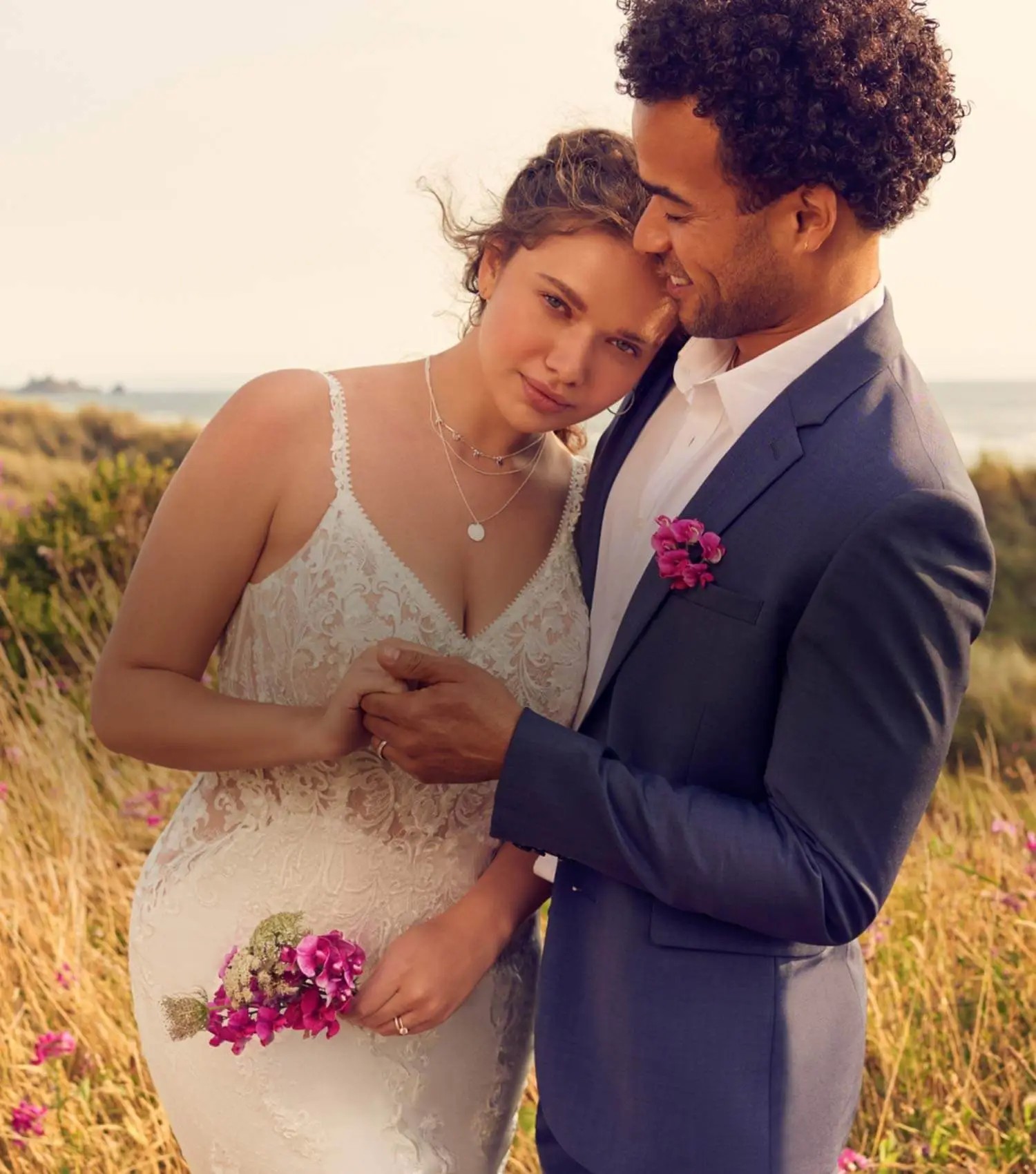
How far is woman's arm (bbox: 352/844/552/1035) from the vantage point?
226 centimetres

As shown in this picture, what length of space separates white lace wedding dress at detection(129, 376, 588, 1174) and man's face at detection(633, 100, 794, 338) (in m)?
0.67

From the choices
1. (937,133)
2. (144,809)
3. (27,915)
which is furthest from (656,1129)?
(144,809)

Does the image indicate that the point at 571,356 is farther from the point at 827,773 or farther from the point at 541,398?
the point at 827,773

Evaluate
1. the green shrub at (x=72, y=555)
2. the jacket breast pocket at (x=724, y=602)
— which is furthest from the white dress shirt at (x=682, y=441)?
the green shrub at (x=72, y=555)

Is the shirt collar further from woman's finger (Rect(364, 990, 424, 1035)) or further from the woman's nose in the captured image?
woman's finger (Rect(364, 990, 424, 1035))

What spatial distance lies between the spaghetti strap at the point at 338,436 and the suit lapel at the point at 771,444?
60 cm

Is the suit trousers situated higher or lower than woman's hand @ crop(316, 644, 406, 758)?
lower

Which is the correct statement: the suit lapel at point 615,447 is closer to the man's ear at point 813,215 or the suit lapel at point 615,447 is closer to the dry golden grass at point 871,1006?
the man's ear at point 813,215

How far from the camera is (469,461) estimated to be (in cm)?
262

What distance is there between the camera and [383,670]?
2.14 meters

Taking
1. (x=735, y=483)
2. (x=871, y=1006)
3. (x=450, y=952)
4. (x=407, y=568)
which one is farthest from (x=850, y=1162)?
(x=735, y=483)

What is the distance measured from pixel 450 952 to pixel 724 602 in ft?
2.66

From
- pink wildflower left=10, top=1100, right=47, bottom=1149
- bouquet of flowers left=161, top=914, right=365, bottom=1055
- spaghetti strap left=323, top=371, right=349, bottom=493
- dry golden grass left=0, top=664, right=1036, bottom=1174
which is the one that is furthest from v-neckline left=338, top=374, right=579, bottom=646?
pink wildflower left=10, top=1100, right=47, bottom=1149

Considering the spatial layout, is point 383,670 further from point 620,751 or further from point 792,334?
point 792,334
